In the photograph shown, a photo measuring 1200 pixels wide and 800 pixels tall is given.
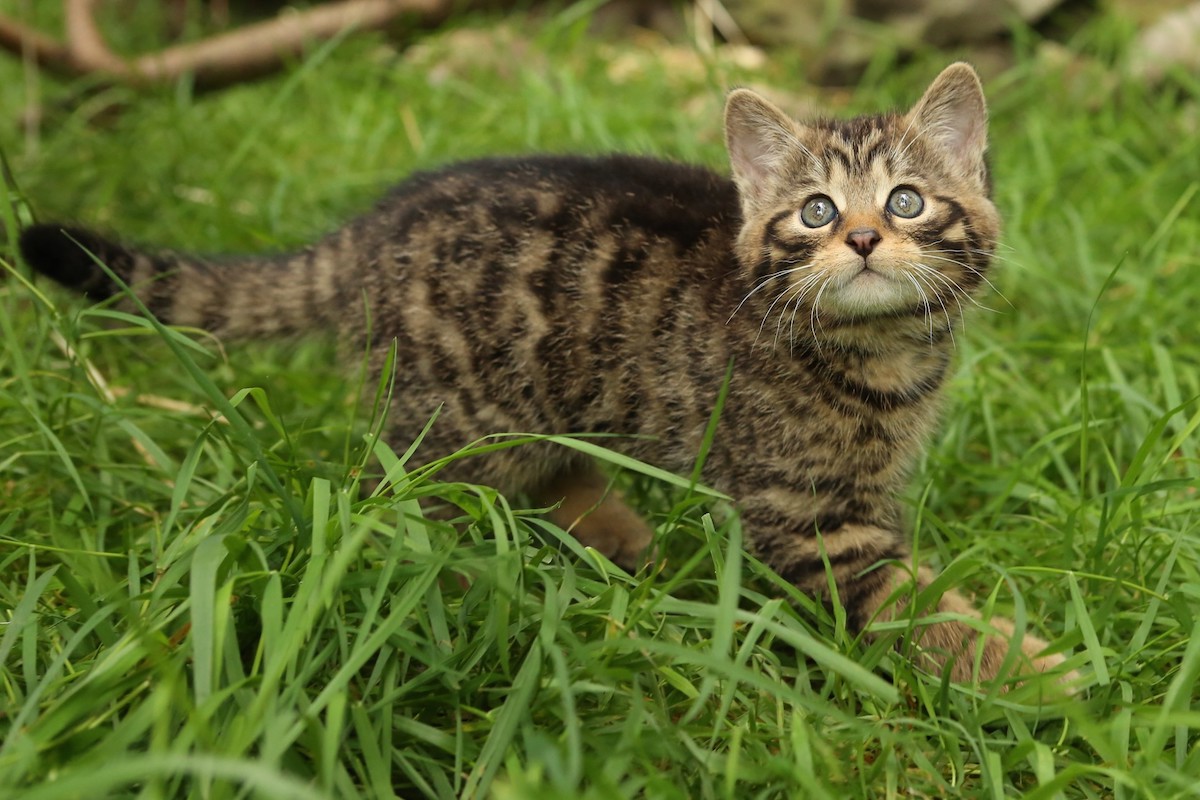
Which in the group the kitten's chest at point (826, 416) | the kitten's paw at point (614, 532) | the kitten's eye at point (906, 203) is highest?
the kitten's eye at point (906, 203)

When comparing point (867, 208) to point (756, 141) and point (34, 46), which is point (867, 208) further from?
point (34, 46)

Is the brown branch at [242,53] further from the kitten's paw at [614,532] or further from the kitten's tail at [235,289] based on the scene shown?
the kitten's paw at [614,532]

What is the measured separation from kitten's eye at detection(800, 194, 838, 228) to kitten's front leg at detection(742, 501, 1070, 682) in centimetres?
76

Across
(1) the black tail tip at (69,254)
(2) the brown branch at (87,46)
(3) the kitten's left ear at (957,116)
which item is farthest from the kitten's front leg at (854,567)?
(2) the brown branch at (87,46)

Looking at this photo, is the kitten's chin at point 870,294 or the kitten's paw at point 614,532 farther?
the kitten's paw at point 614,532

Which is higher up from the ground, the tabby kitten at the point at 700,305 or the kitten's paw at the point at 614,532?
the tabby kitten at the point at 700,305

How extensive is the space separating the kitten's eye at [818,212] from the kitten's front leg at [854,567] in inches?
29.9

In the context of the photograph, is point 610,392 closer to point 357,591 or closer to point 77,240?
point 357,591

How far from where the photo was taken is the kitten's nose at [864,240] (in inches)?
111

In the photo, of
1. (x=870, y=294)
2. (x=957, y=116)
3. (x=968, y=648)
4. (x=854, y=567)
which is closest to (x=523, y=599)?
(x=854, y=567)

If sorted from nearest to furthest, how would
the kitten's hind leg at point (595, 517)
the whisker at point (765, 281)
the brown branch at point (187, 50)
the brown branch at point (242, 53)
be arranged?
the whisker at point (765, 281), the kitten's hind leg at point (595, 517), the brown branch at point (187, 50), the brown branch at point (242, 53)

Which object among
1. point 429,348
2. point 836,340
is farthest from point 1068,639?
point 429,348

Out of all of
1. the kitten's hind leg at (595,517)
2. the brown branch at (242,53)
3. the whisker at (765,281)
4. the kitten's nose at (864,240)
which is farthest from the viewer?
the brown branch at (242,53)

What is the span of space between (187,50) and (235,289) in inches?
126
